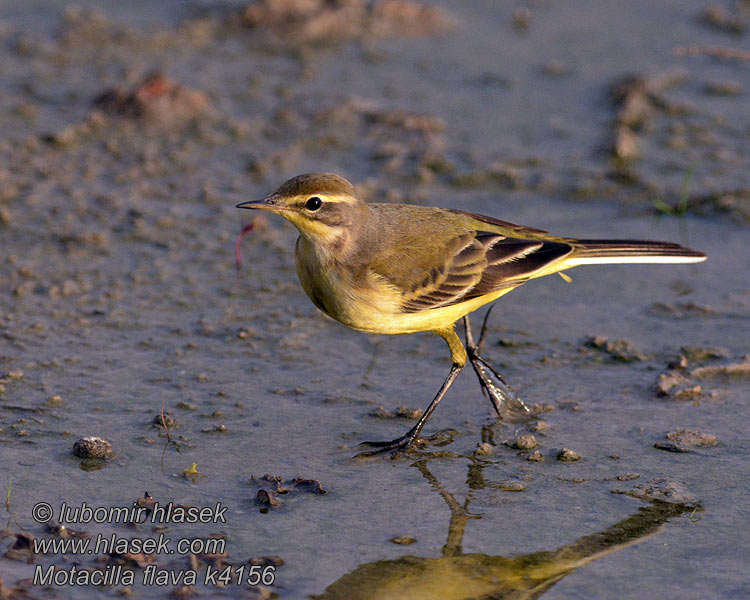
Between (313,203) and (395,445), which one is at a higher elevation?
(313,203)

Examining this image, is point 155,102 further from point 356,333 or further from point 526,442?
point 526,442

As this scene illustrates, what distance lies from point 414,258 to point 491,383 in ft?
3.46

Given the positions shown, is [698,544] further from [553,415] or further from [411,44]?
[411,44]

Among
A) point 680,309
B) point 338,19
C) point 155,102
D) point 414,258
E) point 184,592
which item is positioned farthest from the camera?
point 338,19

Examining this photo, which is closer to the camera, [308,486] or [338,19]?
[308,486]

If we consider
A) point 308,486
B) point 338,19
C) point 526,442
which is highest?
point 338,19

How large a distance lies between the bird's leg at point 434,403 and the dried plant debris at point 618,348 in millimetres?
1295

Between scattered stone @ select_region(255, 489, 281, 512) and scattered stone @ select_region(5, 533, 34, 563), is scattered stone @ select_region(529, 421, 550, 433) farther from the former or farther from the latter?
scattered stone @ select_region(5, 533, 34, 563)

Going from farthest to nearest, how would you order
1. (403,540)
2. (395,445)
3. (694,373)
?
(694,373)
(395,445)
(403,540)

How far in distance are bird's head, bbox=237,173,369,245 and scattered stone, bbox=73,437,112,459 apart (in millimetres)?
1718

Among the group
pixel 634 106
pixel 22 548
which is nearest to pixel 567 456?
pixel 22 548

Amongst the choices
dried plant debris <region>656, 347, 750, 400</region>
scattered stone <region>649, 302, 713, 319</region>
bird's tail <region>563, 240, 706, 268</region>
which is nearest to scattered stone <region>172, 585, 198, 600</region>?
bird's tail <region>563, 240, 706, 268</region>

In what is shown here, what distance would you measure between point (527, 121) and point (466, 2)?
3.45 m

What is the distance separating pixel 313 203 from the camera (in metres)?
7.04
